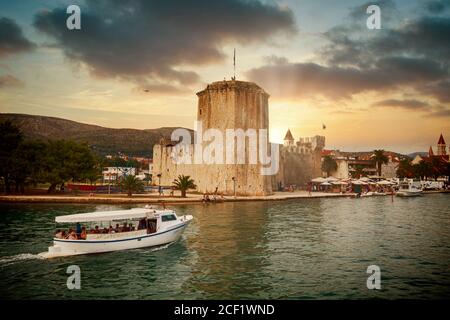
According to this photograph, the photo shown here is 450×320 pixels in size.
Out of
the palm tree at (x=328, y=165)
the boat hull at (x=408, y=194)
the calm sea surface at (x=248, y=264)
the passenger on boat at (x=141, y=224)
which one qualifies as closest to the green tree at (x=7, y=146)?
the calm sea surface at (x=248, y=264)

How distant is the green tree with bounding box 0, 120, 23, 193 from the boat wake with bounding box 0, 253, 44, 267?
30858mm

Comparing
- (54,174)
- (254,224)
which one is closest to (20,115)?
(54,174)

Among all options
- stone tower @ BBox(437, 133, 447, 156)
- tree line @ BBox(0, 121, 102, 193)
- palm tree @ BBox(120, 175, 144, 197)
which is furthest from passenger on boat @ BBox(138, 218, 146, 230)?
stone tower @ BBox(437, 133, 447, 156)

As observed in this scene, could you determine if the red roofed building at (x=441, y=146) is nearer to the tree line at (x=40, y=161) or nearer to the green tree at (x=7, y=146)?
the tree line at (x=40, y=161)

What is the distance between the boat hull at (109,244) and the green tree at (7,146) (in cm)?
3089

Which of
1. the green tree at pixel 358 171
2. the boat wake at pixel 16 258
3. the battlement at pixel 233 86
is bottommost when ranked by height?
the boat wake at pixel 16 258

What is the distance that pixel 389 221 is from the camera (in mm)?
29922

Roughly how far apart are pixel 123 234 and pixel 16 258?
16.0 feet

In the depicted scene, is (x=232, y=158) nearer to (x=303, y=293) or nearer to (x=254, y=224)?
(x=254, y=224)

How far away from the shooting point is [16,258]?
16.7 m

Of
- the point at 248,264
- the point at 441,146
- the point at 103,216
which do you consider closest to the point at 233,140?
the point at 103,216

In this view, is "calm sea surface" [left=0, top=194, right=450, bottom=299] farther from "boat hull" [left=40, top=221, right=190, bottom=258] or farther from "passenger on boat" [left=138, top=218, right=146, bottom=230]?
"passenger on boat" [left=138, top=218, right=146, bottom=230]

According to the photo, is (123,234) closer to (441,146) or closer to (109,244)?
(109,244)

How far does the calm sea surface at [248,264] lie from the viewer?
12938 millimetres
